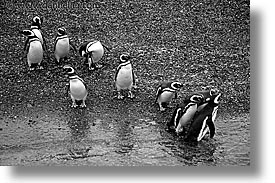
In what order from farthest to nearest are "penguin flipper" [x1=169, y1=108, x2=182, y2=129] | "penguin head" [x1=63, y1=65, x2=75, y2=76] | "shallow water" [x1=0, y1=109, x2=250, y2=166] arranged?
"penguin head" [x1=63, y1=65, x2=75, y2=76]
"penguin flipper" [x1=169, y1=108, x2=182, y2=129]
"shallow water" [x1=0, y1=109, x2=250, y2=166]

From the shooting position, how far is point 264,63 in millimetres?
2447

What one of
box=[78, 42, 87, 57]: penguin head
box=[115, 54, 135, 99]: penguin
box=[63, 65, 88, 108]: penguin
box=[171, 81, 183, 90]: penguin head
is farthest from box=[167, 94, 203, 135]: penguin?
box=[78, 42, 87, 57]: penguin head

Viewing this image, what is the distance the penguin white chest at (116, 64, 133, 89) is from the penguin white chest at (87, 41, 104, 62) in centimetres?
18

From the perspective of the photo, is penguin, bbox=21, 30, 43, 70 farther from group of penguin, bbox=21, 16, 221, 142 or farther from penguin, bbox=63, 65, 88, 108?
penguin, bbox=63, 65, 88, 108

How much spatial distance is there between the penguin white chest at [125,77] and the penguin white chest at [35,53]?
1.37 feet

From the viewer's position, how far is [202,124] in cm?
251

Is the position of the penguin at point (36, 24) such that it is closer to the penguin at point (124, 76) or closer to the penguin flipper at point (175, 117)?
the penguin at point (124, 76)

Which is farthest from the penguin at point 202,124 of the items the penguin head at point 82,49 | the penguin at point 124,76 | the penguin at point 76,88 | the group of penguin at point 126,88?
the penguin head at point 82,49

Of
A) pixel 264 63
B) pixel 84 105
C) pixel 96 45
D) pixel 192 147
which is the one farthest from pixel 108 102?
pixel 264 63

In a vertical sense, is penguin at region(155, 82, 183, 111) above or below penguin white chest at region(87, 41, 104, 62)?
below

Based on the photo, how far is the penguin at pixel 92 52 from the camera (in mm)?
2908

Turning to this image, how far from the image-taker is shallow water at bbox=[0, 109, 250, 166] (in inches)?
98.1

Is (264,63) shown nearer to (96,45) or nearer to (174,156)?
(174,156)

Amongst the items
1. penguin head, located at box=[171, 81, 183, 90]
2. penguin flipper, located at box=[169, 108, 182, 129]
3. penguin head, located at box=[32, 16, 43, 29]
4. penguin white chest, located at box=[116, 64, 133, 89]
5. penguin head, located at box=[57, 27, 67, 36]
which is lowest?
penguin flipper, located at box=[169, 108, 182, 129]
